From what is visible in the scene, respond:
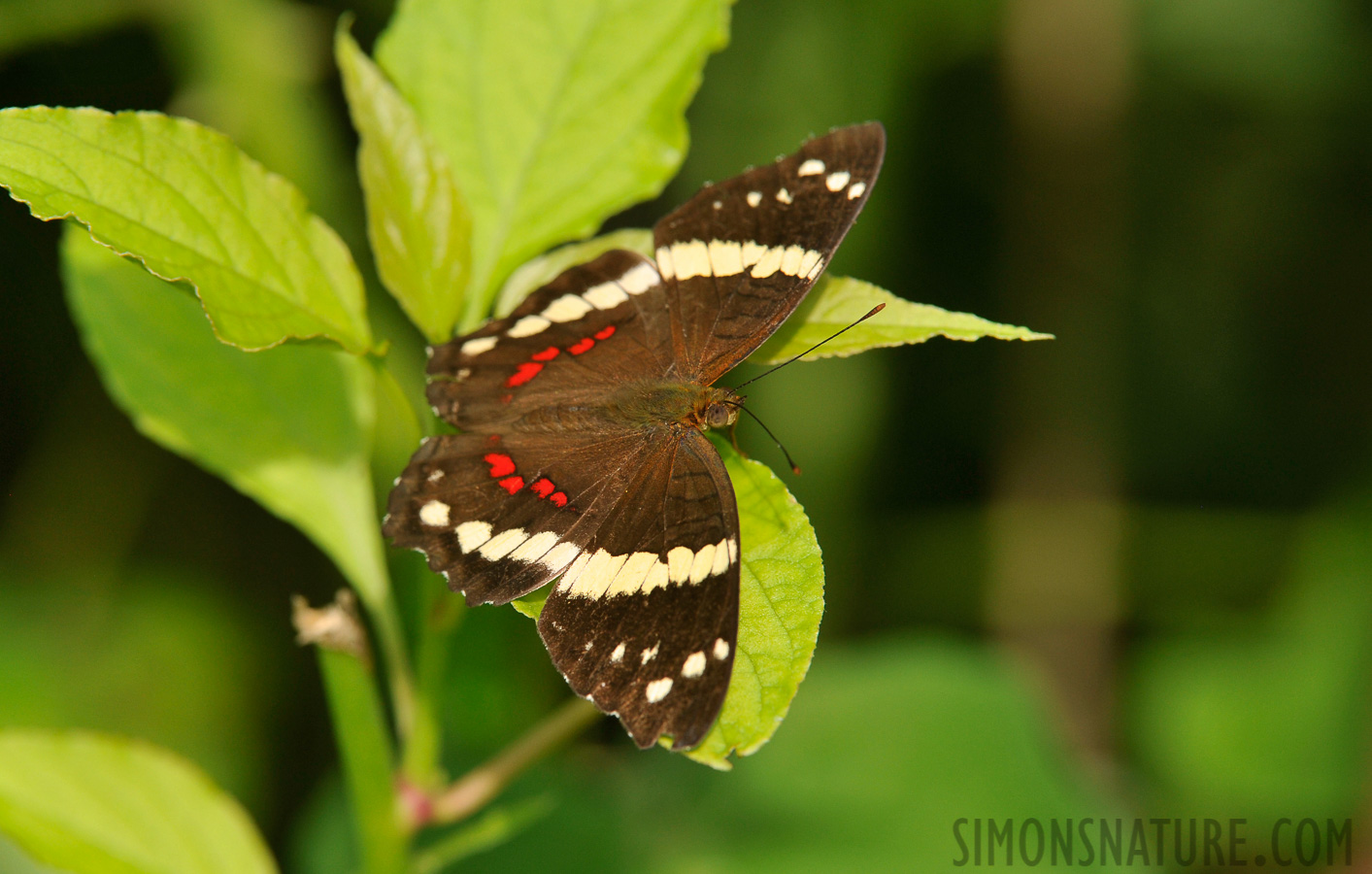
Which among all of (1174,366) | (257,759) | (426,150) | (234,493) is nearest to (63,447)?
(234,493)

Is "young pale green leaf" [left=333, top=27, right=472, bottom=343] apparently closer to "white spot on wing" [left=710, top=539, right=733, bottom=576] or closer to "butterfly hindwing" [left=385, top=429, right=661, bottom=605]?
"butterfly hindwing" [left=385, top=429, right=661, bottom=605]

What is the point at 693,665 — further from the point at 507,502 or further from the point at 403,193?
the point at 403,193

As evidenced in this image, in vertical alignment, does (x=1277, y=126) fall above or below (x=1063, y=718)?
above

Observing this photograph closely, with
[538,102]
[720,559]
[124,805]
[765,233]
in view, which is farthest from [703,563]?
[124,805]

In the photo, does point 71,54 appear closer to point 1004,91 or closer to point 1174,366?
point 1004,91

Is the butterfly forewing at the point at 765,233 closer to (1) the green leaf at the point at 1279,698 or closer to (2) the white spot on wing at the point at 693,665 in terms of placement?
(2) the white spot on wing at the point at 693,665
